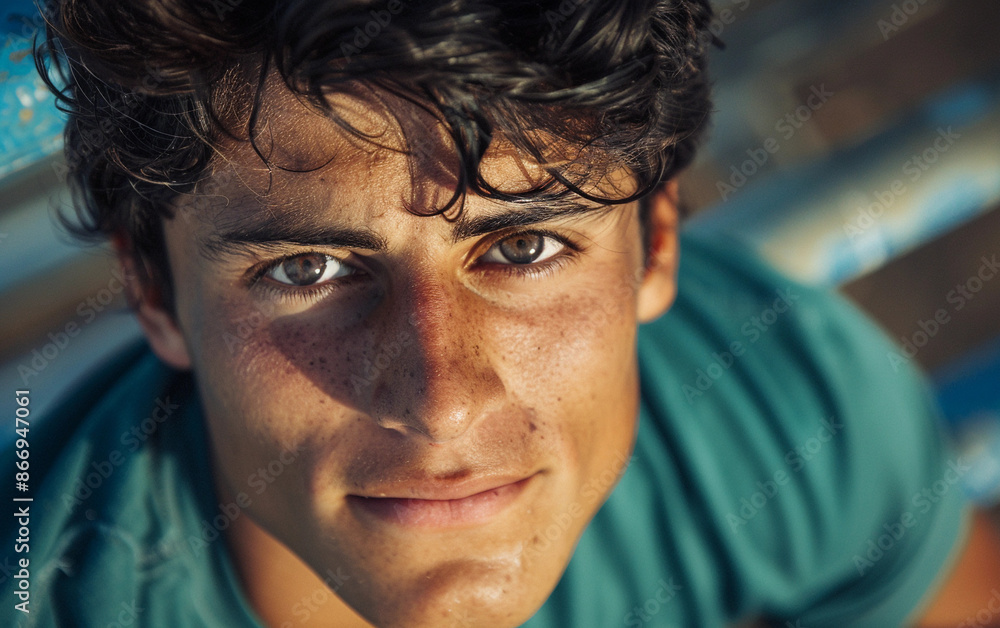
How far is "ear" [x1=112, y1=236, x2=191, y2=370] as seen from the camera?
0.96 m

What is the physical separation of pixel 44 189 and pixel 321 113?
83 centimetres

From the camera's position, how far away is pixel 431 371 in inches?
28.9

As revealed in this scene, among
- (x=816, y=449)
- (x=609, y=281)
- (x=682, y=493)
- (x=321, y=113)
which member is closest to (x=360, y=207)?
(x=321, y=113)

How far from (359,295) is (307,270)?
0.25ft

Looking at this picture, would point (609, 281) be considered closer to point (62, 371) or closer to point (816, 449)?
point (816, 449)

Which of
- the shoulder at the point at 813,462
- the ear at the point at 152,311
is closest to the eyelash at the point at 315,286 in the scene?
the ear at the point at 152,311

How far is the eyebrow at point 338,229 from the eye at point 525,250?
0.08m

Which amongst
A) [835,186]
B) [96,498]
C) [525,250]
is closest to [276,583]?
[96,498]

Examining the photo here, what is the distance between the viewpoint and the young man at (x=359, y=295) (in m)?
0.69

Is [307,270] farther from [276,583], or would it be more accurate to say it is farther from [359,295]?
[276,583]

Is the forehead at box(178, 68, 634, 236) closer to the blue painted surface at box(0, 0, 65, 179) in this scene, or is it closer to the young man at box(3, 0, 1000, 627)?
the young man at box(3, 0, 1000, 627)

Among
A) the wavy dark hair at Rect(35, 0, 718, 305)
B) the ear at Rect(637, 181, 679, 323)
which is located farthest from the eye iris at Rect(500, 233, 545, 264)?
the ear at Rect(637, 181, 679, 323)

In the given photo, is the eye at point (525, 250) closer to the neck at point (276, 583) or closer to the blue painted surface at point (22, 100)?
the neck at point (276, 583)

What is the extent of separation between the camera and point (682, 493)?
1.29 metres
